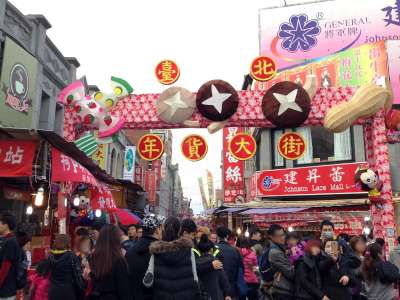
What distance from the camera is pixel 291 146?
476 inches

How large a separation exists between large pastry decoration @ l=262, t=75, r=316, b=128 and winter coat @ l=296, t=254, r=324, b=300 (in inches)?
258

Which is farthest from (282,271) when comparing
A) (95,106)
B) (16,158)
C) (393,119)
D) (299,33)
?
(299,33)

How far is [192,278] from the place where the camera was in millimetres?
4352

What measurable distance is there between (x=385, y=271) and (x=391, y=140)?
7940mm

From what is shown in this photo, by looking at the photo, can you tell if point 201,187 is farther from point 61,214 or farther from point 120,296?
point 120,296

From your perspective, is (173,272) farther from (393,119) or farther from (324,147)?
(324,147)

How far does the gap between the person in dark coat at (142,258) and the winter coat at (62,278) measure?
855 millimetres

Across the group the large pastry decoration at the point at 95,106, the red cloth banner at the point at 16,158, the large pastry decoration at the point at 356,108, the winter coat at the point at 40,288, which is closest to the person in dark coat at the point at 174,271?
the winter coat at the point at 40,288

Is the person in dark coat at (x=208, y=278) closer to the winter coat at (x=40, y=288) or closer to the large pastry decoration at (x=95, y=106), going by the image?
the winter coat at (x=40, y=288)

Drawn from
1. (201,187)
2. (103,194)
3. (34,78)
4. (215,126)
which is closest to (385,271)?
(215,126)

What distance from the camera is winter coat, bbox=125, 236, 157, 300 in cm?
456

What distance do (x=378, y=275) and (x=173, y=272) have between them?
359 centimetres

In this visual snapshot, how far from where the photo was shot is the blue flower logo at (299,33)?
28500 mm

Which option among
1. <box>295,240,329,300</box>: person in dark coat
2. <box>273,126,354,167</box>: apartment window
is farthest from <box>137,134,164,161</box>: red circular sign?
<box>273,126,354,167</box>: apartment window
